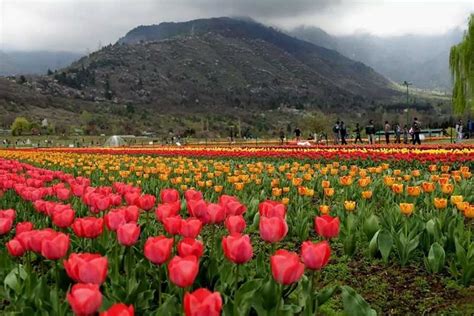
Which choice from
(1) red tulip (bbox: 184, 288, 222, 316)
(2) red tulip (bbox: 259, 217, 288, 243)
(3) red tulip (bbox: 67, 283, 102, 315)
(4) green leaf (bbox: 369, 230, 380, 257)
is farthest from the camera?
(4) green leaf (bbox: 369, 230, 380, 257)

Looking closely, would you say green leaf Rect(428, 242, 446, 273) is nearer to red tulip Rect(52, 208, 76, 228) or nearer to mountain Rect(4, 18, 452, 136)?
red tulip Rect(52, 208, 76, 228)

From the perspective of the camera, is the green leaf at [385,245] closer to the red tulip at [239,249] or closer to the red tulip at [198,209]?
the red tulip at [198,209]

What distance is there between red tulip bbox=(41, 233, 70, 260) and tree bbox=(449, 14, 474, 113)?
2821 centimetres

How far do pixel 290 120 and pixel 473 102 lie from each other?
118 m

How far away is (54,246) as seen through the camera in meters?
2.66

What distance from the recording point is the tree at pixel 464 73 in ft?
91.7

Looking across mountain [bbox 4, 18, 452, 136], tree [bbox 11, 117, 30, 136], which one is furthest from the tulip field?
mountain [bbox 4, 18, 452, 136]

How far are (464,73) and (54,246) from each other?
29465mm

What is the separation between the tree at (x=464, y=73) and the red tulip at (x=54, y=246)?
28209mm

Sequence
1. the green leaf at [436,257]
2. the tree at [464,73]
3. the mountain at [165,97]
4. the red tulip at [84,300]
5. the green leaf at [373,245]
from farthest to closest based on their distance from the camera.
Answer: the mountain at [165,97], the tree at [464,73], the green leaf at [373,245], the green leaf at [436,257], the red tulip at [84,300]

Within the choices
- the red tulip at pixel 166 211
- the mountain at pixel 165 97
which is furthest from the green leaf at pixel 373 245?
the mountain at pixel 165 97

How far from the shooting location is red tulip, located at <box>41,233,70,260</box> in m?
2.66

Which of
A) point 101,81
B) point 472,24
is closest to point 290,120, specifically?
point 101,81

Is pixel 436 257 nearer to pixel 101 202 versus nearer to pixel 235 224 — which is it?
pixel 235 224
